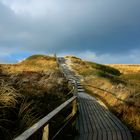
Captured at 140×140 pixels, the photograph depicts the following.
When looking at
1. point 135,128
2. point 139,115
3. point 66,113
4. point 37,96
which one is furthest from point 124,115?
point 37,96

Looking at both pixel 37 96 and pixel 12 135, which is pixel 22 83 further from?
pixel 12 135

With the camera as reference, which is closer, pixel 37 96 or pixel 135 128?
pixel 37 96

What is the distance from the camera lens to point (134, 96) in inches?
673

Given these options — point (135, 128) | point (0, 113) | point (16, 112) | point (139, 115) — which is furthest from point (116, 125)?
point (0, 113)

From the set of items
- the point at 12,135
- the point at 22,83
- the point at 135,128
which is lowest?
the point at 135,128

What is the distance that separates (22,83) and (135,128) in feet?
14.6

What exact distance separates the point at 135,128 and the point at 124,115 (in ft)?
7.61

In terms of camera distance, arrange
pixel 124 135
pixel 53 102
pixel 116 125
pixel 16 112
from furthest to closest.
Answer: pixel 116 125 → pixel 53 102 → pixel 124 135 → pixel 16 112

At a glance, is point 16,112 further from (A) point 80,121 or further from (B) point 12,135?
(A) point 80,121

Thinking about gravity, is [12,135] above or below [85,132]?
above

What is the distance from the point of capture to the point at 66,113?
12.6 metres

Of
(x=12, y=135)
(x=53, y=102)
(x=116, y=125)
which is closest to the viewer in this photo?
(x=12, y=135)

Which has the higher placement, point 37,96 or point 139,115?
point 37,96

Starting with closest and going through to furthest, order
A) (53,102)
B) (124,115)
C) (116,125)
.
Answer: (53,102) → (116,125) → (124,115)
